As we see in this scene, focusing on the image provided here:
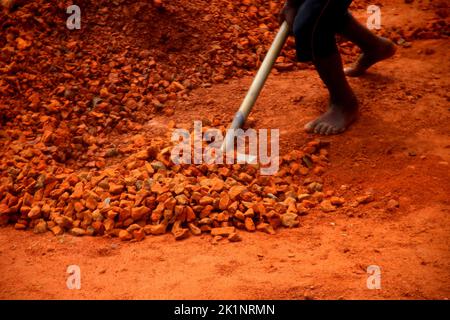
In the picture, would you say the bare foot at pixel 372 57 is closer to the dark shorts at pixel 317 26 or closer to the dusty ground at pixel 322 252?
the dusty ground at pixel 322 252

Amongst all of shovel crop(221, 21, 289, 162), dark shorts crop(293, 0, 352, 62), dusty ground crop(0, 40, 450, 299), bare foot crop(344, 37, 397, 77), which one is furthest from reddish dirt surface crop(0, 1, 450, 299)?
dark shorts crop(293, 0, 352, 62)

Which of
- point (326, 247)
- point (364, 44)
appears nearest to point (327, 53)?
point (364, 44)

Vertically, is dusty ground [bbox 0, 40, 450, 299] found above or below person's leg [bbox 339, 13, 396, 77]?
below

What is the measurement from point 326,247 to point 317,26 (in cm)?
109

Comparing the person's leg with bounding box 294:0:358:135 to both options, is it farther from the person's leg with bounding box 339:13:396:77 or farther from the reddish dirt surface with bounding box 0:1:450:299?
the person's leg with bounding box 339:13:396:77

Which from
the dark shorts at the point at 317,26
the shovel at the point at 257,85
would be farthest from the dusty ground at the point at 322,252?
the dark shorts at the point at 317,26

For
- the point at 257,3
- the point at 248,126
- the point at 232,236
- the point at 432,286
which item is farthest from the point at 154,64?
the point at 432,286

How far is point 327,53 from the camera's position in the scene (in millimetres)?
2346

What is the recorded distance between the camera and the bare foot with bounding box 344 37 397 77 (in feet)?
9.41

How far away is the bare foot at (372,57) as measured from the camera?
2.87 m

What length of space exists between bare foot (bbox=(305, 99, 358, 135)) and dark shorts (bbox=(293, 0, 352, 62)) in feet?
1.17

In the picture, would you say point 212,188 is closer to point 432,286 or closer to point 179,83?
point 432,286

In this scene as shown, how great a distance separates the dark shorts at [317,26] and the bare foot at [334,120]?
0.36 m

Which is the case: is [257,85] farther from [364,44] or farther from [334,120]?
[364,44]
